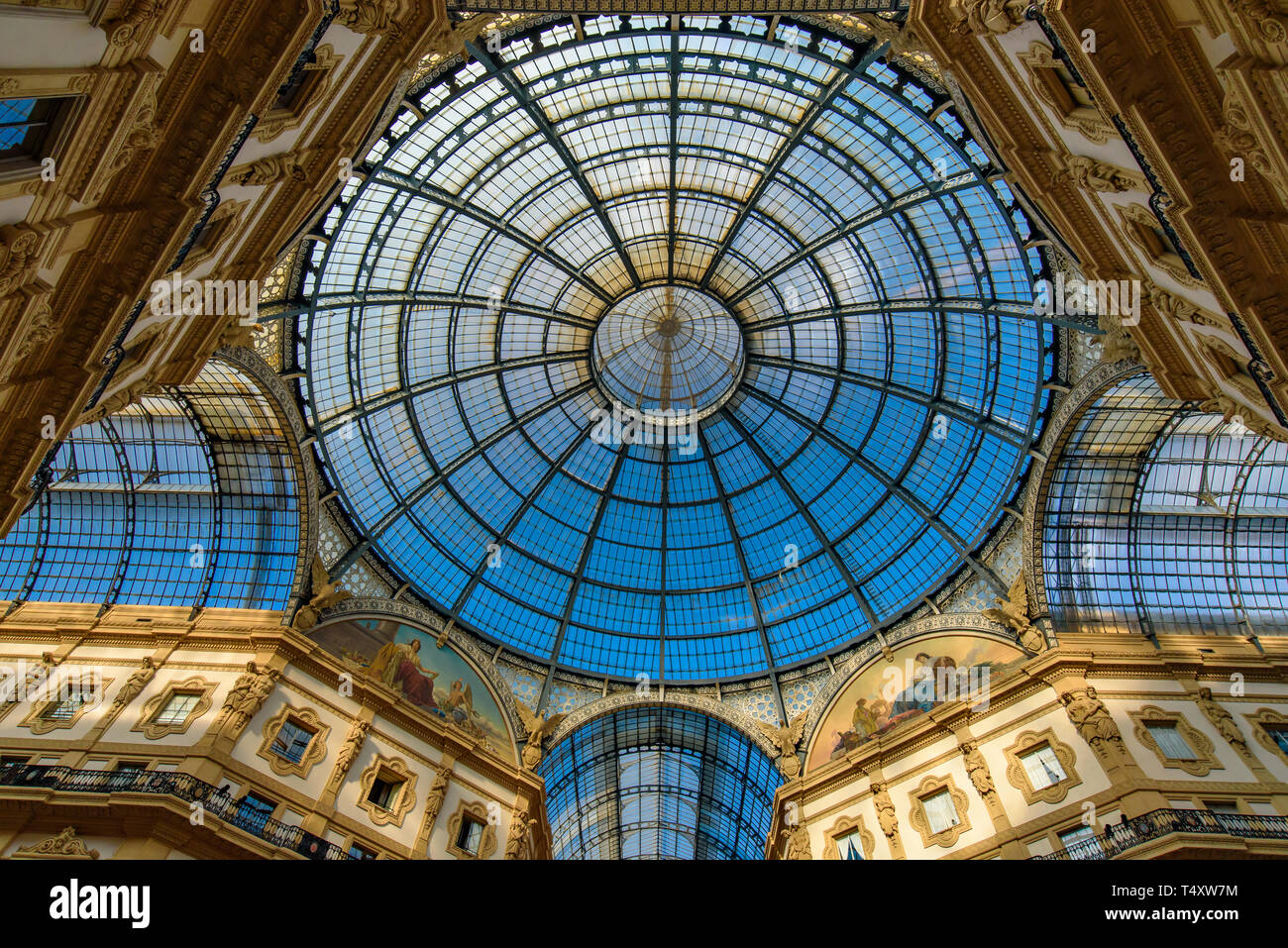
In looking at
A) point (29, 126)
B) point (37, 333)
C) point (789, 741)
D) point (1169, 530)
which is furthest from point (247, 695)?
point (1169, 530)

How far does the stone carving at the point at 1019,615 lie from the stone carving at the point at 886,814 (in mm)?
7815

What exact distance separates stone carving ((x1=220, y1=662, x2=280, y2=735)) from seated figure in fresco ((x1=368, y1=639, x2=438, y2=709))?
4742 mm

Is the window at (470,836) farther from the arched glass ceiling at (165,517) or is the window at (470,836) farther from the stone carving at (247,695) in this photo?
the arched glass ceiling at (165,517)

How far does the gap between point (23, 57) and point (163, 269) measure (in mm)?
5871

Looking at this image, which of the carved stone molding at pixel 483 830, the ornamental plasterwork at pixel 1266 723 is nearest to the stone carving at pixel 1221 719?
the ornamental plasterwork at pixel 1266 723

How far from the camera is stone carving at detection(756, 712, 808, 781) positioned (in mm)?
33406

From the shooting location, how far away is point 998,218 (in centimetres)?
2784

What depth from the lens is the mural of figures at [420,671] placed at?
31.0 m

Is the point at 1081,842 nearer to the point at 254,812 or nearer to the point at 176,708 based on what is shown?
the point at 254,812

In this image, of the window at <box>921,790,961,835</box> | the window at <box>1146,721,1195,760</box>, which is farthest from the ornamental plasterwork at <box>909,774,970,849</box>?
the window at <box>1146,721,1195,760</box>

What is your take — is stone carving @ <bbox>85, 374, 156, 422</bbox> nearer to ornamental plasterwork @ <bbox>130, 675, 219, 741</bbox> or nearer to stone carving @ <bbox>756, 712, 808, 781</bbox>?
ornamental plasterwork @ <bbox>130, 675, 219, 741</bbox>

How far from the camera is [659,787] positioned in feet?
145

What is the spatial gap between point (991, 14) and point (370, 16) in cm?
1297

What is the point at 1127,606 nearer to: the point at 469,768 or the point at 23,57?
the point at 469,768
